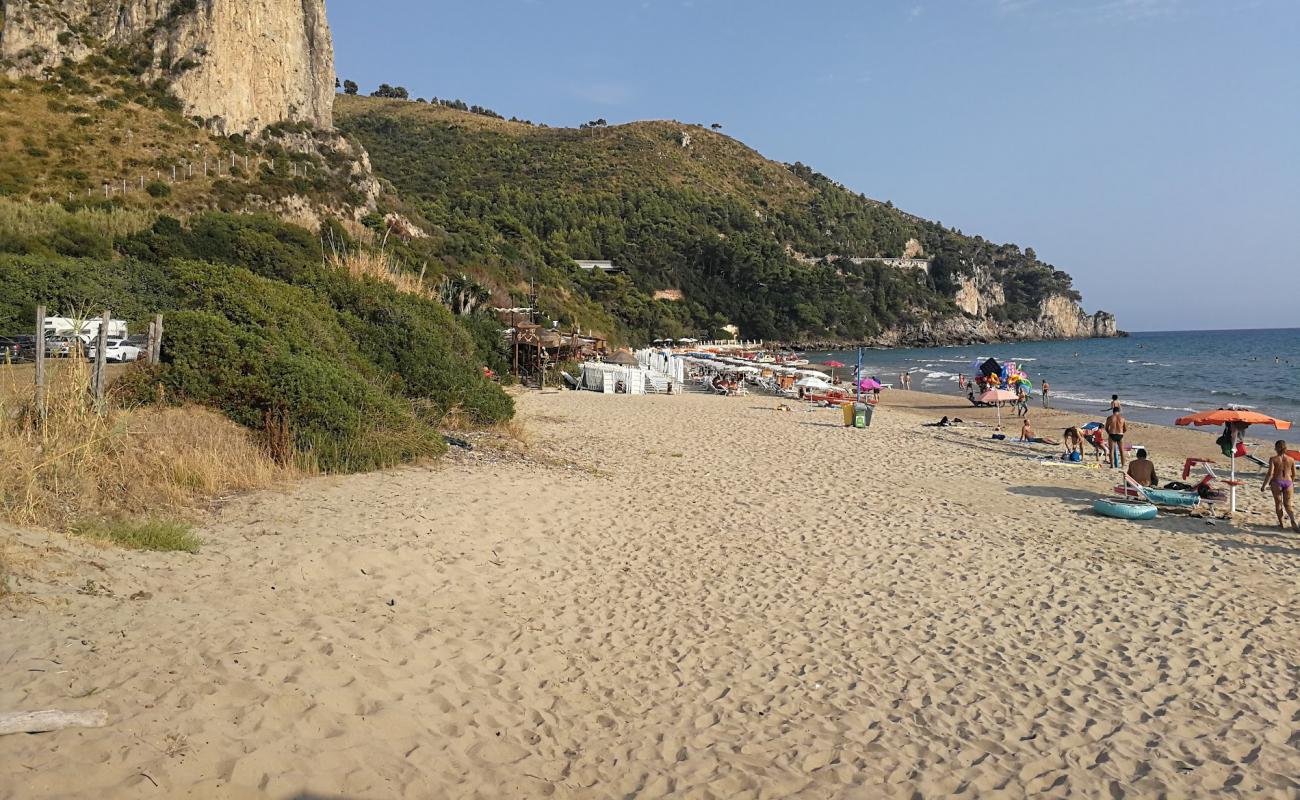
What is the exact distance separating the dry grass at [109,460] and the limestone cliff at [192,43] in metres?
39.1

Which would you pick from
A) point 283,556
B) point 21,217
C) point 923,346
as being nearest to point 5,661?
point 283,556

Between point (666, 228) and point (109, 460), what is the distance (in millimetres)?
78481

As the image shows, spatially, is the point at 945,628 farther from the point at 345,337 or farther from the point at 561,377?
the point at 561,377

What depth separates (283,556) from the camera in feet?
19.0

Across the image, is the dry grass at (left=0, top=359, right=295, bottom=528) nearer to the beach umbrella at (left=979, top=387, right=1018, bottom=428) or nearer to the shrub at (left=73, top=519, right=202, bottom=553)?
the shrub at (left=73, top=519, right=202, bottom=553)

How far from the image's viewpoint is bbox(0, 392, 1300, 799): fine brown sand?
3461 mm

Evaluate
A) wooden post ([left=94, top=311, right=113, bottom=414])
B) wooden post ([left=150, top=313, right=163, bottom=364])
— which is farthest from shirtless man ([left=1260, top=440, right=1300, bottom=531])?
wooden post ([left=150, top=313, right=163, bottom=364])

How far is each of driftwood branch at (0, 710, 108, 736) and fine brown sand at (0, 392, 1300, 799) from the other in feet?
0.16

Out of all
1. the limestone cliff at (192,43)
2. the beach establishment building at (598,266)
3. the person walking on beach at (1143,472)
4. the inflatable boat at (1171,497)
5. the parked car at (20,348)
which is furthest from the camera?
the beach establishment building at (598,266)

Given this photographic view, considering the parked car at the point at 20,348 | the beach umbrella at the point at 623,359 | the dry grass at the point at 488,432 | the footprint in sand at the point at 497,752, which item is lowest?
the footprint in sand at the point at 497,752

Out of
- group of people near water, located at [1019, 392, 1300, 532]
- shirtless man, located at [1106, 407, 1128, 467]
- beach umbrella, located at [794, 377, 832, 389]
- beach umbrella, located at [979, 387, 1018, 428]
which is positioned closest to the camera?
group of people near water, located at [1019, 392, 1300, 532]

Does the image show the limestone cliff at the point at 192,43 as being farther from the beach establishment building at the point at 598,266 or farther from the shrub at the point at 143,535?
the shrub at the point at 143,535

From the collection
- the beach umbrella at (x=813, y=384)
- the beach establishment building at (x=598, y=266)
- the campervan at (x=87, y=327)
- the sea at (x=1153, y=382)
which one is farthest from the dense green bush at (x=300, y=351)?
the beach establishment building at (x=598, y=266)

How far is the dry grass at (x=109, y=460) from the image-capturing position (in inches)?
220
